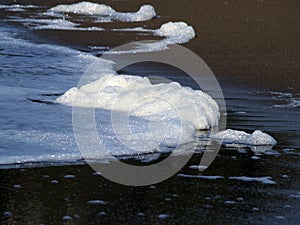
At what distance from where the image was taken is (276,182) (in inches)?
266

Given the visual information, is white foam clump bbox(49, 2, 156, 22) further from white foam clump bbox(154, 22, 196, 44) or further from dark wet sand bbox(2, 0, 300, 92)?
white foam clump bbox(154, 22, 196, 44)

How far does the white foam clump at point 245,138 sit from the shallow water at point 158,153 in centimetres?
15

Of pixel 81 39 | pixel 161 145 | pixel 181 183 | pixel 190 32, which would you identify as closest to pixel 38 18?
pixel 81 39

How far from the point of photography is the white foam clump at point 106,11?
63.3 feet

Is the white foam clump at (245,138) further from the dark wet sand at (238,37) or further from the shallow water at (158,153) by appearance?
the dark wet sand at (238,37)

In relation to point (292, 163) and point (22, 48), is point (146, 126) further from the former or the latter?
point (22, 48)

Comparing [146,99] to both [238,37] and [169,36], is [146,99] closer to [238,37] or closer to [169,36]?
[238,37]

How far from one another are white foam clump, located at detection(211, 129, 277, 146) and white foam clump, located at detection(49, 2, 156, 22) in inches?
437

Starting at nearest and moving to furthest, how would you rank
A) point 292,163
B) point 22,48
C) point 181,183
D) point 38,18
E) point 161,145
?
point 181,183, point 292,163, point 161,145, point 22,48, point 38,18

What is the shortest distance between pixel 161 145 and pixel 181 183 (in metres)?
1.35

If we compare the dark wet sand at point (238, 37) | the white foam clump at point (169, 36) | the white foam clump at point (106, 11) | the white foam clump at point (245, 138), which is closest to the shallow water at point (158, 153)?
the dark wet sand at point (238, 37)

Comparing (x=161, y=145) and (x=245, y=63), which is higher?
(x=245, y=63)

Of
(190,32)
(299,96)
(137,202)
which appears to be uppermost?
(190,32)

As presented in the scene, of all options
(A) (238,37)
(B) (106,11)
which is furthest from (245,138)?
(B) (106,11)
